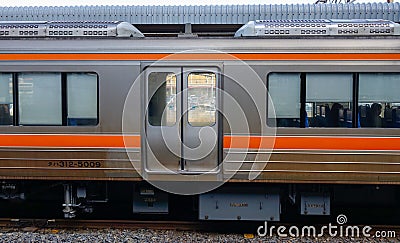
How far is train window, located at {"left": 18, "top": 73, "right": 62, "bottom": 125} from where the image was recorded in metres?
7.46

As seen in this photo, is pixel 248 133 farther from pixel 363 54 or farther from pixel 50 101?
pixel 50 101

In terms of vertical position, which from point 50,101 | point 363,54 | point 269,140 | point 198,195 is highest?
point 363,54

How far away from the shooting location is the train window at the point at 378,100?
720 centimetres

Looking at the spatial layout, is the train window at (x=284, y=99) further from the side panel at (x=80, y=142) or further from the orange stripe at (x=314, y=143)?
the side panel at (x=80, y=142)

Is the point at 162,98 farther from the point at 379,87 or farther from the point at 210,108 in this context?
the point at 379,87

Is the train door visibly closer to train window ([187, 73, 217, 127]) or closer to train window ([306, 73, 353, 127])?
train window ([187, 73, 217, 127])

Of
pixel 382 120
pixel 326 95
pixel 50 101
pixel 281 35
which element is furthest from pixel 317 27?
pixel 50 101

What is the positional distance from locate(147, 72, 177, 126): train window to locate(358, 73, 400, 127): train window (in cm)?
296

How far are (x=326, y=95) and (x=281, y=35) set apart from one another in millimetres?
1197

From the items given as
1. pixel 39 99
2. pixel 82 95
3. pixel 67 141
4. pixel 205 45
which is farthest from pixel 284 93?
pixel 39 99

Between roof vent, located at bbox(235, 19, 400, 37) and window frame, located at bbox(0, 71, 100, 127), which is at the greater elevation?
roof vent, located at bbox(235, 19, 400, 37)

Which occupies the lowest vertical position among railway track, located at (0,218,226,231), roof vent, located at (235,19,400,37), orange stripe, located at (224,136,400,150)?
railway track, located at (0,218,226,231)

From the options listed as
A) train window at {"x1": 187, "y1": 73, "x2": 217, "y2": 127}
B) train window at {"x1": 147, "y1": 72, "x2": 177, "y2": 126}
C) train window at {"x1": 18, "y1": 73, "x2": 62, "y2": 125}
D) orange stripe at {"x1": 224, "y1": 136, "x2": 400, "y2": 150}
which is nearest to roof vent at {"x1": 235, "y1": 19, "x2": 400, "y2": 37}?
train window at {"x1": 187, "y1": 73, "x2": 217, "y2": 127}

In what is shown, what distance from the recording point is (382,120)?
721cm
